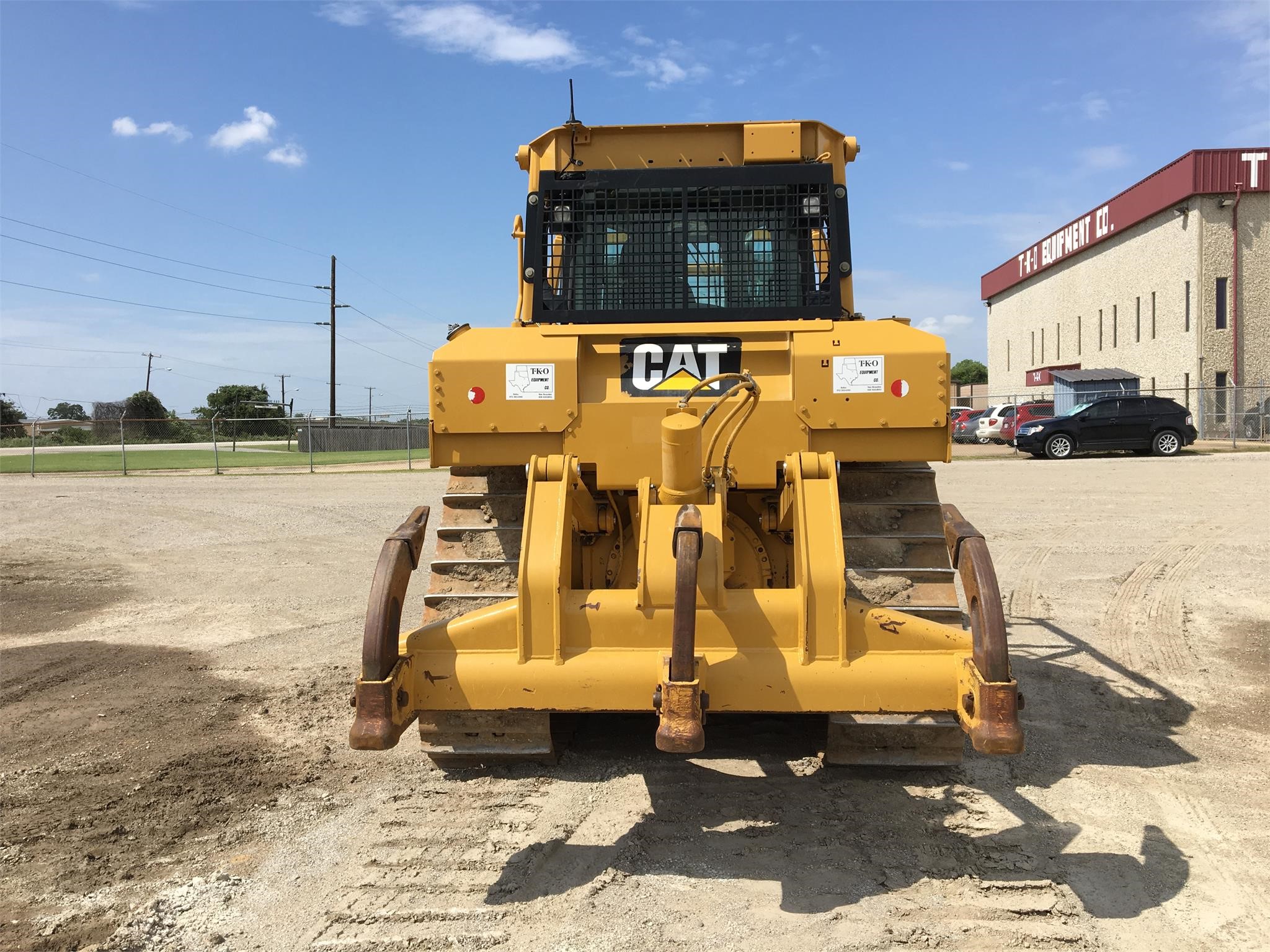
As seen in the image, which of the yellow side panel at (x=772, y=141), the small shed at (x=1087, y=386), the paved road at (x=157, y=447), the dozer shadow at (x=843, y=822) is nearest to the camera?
the dozer shadow at (x=843, y=822)

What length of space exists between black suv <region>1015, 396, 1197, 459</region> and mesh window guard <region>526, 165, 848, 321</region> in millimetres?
21441

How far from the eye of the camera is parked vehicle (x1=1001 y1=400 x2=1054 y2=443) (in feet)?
101

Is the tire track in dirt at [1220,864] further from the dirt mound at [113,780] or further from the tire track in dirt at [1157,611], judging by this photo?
the dirt mound at [113,780]

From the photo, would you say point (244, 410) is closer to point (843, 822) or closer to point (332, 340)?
point (332, 340)

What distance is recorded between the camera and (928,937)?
3027 mm

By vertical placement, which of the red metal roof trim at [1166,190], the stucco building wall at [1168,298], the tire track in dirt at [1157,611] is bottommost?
the tire track in dirt at [1157,611]

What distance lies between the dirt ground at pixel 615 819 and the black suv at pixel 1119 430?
58.4ft

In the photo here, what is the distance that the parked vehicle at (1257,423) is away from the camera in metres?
30.1

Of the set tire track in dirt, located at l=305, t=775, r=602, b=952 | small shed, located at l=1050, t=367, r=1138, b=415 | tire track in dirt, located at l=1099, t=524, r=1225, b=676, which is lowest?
tire track in dirt, located at l=305, t=775, r=602, b=952

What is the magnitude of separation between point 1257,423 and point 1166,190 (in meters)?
9.14

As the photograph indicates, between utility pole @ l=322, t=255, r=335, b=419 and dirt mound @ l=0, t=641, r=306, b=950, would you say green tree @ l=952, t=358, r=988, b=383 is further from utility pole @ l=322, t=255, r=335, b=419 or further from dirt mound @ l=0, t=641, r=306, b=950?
dirt mound @ l=0, t=641, r=306, b=950

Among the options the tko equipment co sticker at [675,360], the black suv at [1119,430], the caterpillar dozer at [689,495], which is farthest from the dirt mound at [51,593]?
the black suv at [1119,430]

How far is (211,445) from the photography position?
127 ft

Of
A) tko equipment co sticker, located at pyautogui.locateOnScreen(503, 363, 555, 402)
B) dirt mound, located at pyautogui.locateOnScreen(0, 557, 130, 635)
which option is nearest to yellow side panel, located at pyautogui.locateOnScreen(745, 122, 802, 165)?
tko equipment co sticker, located at pyautogui.locateOnScreen(503, 363, 555, 402)
